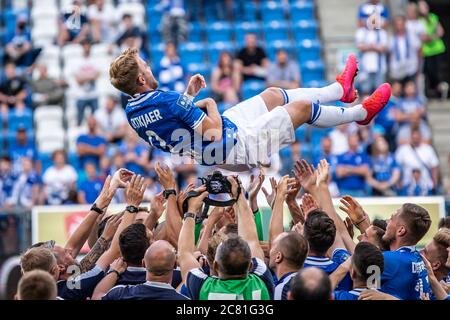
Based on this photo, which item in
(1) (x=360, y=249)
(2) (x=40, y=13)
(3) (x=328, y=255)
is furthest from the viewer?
(2) (x=40, y=13)

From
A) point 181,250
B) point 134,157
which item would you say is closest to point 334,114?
point 181,250

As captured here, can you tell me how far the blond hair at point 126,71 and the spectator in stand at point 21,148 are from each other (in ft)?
28.4

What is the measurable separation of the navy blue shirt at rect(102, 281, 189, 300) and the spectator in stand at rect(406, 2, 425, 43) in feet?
42.7

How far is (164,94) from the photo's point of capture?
8.69 m

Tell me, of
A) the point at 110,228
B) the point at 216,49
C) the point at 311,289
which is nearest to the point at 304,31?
the point at 216,49

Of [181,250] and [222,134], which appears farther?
[222,134]

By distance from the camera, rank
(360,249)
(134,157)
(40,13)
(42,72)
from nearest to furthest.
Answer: (360,249), (134,157), (42,72), (40,13)

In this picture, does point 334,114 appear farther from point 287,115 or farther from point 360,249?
point 360,249

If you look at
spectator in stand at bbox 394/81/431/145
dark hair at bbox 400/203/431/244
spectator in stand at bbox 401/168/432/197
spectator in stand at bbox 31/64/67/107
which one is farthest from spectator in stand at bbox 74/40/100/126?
dark hair at bbox 400/203/431/244

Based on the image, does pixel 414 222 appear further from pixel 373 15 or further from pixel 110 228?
pixel 373 15

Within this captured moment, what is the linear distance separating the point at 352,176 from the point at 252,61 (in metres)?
3.48

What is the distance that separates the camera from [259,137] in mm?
8953

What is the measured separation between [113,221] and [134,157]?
320 inches

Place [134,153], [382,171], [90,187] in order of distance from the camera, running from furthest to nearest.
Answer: [134,153], [382,171], [90,187]
